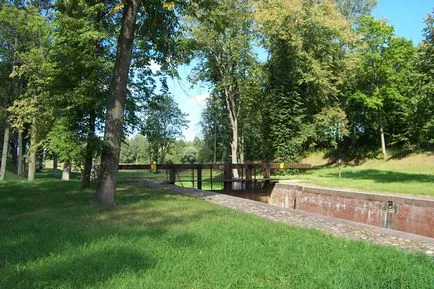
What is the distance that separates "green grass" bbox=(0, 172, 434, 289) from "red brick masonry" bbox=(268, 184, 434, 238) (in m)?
7.27

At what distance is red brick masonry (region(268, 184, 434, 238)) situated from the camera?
13.8 metres

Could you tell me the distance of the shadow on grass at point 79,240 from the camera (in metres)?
4.98

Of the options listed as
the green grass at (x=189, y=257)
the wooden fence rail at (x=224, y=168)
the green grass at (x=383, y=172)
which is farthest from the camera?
the green grass at (x=383, y=172)

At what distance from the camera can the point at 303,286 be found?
4668 millimetres

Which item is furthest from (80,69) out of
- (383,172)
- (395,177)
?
(383,172)

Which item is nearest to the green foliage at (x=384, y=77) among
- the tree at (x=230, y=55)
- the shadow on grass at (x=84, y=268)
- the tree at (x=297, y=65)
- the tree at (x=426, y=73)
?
the tree at (x=297, y=65)

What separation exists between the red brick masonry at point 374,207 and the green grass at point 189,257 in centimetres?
727

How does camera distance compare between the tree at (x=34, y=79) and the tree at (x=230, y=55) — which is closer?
the tree at (x=34, y=79)

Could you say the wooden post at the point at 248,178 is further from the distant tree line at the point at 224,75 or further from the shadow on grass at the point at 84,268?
the shadow on grass at the point at 84,268

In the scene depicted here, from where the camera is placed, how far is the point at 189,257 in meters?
5.77

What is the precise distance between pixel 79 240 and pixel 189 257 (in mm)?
2108

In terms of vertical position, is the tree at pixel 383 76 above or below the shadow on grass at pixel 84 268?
above

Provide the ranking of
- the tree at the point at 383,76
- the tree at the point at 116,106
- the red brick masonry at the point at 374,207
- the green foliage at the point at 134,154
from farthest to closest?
the green foliage at the point at 134,154 < the tree at the point at 383,76 < the red brick masonry at the point at 374,207 < the tree at the point at 116,106

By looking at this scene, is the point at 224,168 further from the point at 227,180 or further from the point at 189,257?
the point at 189,257
